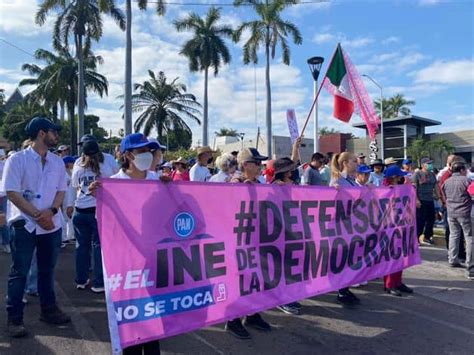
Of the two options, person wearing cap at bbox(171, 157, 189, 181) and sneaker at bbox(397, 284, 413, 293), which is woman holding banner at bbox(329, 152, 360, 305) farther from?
person wearing cap at bbox(171, 157, 189, 181)

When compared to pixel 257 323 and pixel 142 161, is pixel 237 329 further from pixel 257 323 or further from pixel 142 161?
pixel 142 161

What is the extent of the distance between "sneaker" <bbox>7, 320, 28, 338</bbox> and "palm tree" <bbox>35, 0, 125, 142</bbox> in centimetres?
2417

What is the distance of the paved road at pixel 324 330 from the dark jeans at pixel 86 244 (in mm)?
213

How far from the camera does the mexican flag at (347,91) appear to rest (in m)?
7.24

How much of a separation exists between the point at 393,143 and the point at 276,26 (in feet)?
63.8

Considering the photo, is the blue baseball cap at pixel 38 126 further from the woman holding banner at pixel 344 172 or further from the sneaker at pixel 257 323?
the woman holding banner at pixel 344 172

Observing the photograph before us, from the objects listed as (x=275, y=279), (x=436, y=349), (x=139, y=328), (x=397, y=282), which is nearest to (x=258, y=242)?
(x=275, y=279)

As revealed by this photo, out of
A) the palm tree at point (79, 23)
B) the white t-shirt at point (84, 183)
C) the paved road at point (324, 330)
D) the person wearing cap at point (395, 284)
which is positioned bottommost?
the paved road at point (324, 330)

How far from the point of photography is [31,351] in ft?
11.6

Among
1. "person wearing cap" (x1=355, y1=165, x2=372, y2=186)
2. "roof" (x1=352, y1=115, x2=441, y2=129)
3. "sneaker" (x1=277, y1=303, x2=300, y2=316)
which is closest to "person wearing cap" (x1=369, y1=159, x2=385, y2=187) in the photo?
"person wearing cap" (x1=355, y1=165, x2=372, y2=186)

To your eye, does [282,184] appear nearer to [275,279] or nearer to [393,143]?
[275,279]

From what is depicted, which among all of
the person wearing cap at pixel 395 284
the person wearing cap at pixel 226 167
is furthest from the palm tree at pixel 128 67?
the person wearing cap at pixel 395 284

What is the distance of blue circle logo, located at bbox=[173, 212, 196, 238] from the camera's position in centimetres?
330

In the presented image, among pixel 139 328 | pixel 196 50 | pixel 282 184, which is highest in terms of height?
pixel 196 50
